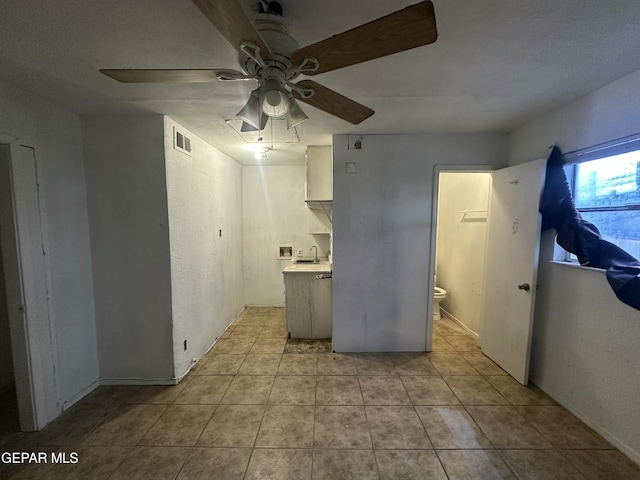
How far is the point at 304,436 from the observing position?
1.78m

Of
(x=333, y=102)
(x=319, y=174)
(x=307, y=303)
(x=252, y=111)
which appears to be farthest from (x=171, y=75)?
(x=307, y=303)

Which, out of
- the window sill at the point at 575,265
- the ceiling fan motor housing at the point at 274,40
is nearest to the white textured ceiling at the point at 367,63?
the ceiling fan motor housing at the point at 274,40

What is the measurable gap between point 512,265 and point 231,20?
2771 mm

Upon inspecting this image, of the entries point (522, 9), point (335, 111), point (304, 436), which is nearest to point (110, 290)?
point (304, 436)

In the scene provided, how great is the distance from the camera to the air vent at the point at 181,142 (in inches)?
93.4

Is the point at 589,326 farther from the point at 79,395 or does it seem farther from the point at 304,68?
the point at 79,395

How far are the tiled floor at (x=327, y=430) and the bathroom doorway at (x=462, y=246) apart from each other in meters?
0.92

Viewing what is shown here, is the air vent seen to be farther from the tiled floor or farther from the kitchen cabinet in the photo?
the tiled floor

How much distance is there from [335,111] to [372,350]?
252 cm

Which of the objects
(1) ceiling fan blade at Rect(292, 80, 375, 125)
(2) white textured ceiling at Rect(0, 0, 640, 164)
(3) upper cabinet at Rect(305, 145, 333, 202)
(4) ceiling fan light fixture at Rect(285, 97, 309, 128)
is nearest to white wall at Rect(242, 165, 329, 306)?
(3) upper cabinet at Rect(305, 145, 333, 202)

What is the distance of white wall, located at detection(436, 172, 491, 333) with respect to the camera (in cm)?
321

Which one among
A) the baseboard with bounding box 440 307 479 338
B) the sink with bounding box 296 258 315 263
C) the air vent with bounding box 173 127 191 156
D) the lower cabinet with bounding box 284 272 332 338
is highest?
the air vent with bounding box 173 127 191 156

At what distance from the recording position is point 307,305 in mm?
3262

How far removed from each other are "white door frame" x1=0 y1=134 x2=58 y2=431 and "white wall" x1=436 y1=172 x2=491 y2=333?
13.3 feet
